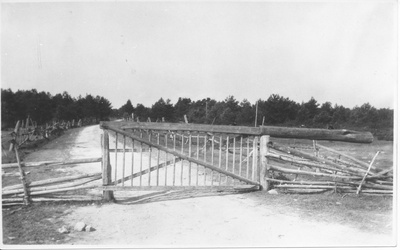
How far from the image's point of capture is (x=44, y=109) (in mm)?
53031

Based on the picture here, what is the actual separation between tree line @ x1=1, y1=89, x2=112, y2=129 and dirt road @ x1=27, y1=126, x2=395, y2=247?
2908cm

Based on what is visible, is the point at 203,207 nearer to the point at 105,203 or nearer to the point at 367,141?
the point at 105,203

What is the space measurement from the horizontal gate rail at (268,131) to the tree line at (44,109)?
1121 inches

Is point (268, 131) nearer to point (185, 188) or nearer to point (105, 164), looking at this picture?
point (185, 188)

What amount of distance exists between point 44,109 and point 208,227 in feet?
184

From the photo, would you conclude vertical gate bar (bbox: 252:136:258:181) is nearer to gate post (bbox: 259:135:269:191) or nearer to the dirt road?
gate post (bbox: 259:135:269:191)

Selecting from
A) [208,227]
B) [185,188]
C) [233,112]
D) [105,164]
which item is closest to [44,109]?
[233,112]

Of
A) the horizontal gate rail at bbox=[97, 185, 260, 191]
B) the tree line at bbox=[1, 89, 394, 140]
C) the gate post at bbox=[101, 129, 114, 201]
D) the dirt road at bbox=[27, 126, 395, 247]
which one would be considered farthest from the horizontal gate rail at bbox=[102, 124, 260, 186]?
the tree line at bbox=[1, 89, 394, 140]

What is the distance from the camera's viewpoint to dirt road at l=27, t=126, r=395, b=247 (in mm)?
4234

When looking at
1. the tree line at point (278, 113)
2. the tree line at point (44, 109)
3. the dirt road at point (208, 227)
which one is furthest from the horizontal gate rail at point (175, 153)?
the tree line at point (278, 113)

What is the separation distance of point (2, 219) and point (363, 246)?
554 centimetres

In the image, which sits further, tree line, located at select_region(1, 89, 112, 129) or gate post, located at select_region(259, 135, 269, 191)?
tree line, located at select_region(1, 89, 112, 129)

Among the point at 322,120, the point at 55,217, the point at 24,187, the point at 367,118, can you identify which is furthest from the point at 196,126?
the point at 322,120

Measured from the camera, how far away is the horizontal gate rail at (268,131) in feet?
19.6
